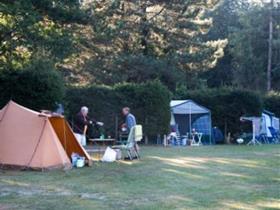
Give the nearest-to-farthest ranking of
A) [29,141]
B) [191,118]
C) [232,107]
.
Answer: [29,141]
[191,118]
[232,107]

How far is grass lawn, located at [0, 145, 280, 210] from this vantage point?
25.9 feet

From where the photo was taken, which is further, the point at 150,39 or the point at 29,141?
the point at 150,39

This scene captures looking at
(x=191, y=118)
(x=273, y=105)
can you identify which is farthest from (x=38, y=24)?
(x=273, y=105)

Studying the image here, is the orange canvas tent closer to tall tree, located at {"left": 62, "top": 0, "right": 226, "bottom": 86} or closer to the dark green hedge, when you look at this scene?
the dark green hedge

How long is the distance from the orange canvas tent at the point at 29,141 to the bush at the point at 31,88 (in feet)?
23.1

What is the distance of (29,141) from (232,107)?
55.2 ft

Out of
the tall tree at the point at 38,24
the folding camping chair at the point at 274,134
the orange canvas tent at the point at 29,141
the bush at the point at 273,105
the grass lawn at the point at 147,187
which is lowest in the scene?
the grass lawn at the point at 147,187

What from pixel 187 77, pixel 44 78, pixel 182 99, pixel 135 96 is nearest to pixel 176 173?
pixel 44 78

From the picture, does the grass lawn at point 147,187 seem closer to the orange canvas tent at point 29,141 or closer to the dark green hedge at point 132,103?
the orange canvas tent at point 29,141

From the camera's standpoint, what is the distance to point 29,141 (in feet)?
42.1

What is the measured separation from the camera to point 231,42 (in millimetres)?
46938

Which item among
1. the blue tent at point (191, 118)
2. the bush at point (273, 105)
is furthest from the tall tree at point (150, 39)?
the blue tent at point (191, 118)

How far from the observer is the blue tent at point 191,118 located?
27.0 meters

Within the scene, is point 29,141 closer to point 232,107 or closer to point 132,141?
point 132,141
